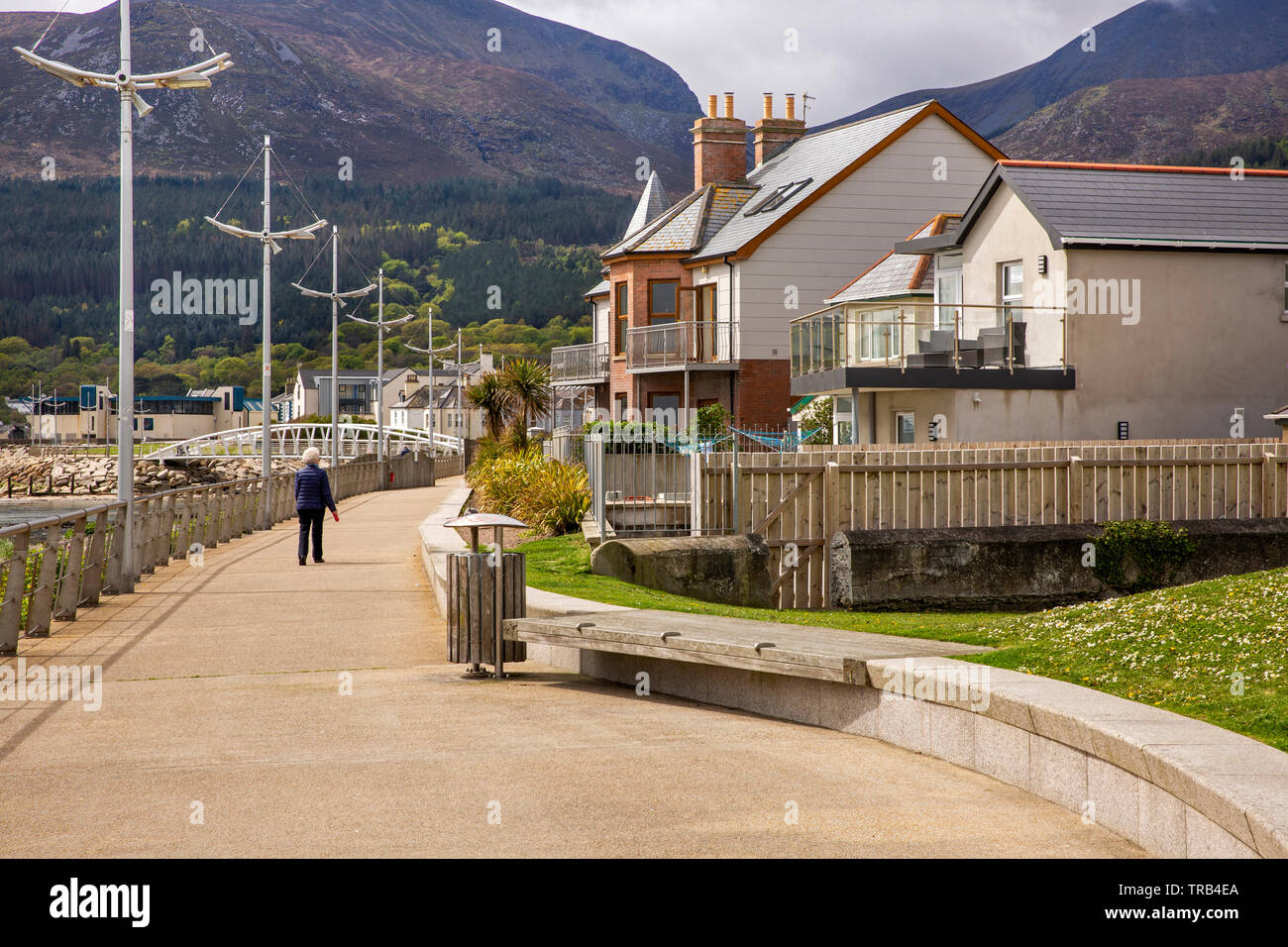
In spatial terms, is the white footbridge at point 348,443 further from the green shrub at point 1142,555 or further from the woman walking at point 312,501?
the green shrub at point 1142,555

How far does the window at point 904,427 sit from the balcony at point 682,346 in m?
10.5

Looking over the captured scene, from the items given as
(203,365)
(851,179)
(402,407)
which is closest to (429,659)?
(851,179)

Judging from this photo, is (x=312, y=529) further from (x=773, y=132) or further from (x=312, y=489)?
(x=773, y=132)

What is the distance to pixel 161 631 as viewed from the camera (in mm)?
13047

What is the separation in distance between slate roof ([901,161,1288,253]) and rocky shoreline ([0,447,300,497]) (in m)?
59.0

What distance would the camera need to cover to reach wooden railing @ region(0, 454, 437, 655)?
38.5 feet

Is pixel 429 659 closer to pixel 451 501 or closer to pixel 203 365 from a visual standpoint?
pixel 451 501

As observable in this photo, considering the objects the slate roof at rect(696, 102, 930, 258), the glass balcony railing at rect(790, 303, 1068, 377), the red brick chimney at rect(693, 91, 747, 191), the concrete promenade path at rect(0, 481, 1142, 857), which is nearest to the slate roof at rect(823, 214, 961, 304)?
the glass balcony railing at rect(790, 303, 1068, 377)

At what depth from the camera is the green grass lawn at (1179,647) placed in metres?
6.86

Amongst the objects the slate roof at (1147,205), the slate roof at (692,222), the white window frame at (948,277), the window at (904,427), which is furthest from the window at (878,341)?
the slate roof at (692,222)

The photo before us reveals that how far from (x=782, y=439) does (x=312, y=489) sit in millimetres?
12375

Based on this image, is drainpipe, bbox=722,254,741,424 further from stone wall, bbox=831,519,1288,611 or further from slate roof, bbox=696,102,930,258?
stone wall, bbox=831,519,1288,611
